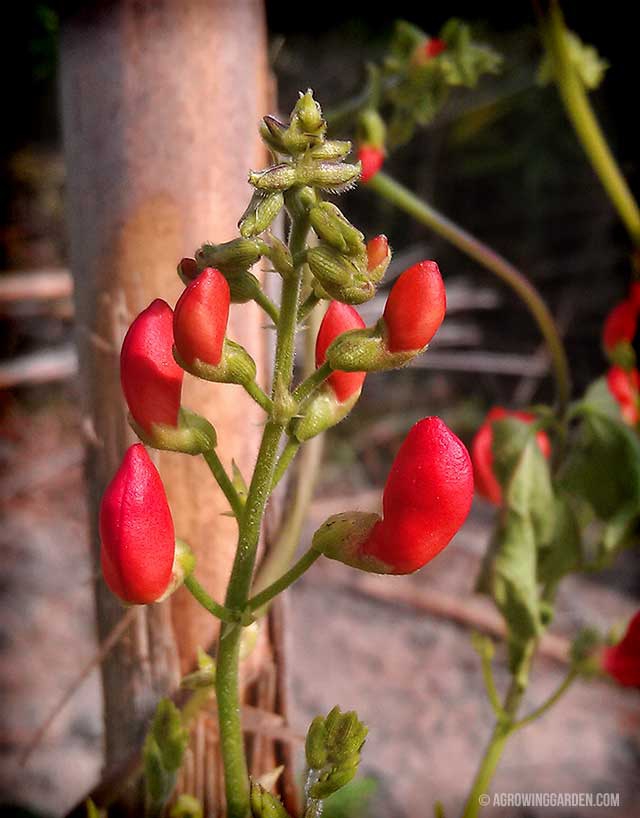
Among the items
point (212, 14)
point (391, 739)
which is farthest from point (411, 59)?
point (391, 739)

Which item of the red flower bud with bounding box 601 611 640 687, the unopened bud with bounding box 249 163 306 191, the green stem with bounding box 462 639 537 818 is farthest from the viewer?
the green stem with bounding box 462 639 537 818

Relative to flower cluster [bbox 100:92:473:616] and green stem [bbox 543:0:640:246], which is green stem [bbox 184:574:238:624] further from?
green stem [bbox 543:0:640:246]

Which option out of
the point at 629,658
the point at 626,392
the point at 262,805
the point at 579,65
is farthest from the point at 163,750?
the point at 579,65

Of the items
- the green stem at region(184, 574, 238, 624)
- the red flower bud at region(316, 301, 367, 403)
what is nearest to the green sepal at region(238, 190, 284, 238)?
the red flower bud at region(316, 301, 367, 403)

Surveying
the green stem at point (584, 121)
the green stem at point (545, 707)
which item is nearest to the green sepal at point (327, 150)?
the green stem at point (545, 707)

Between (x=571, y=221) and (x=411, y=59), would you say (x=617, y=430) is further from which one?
(x=571, y=221)
